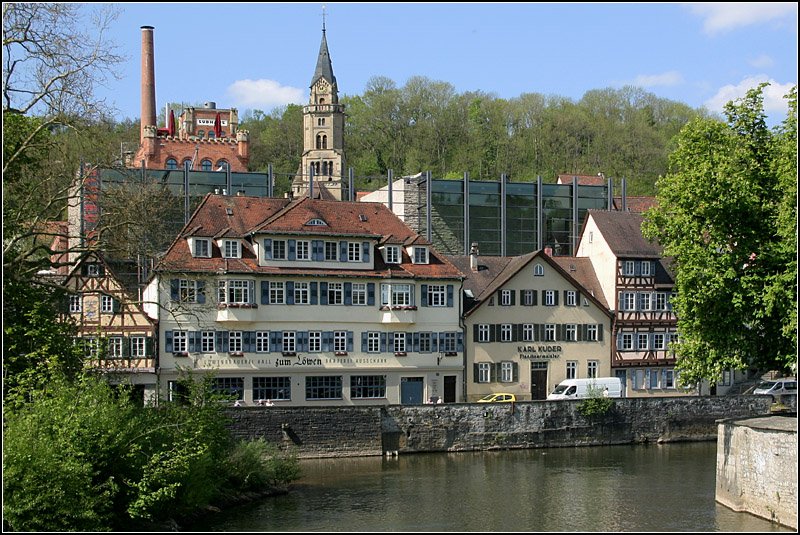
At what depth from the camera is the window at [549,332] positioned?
163 ft

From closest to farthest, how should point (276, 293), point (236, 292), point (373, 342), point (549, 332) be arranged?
point (236, 292), point (276, 293), point (373, 342), point (549, 332)

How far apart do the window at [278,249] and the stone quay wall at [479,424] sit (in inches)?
290

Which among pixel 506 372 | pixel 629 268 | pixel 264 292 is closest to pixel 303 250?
pixel 264 292

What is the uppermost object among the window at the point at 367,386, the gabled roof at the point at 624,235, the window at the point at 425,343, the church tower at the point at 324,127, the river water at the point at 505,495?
the church tower at the point at 324,127

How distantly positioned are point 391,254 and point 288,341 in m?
5.76

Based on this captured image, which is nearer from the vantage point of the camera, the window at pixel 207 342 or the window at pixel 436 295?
the window at pixel 207 342

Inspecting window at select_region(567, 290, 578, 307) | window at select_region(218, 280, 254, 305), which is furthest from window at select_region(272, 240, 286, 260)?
window at select_region(567, 290, 578, 307)

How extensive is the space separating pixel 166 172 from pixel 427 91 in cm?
3896

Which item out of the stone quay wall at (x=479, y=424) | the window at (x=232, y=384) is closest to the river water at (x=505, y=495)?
the stone quay wall at (x=479, y=424)

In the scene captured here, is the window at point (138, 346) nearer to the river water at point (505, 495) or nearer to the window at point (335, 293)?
the window at point (335, 293)

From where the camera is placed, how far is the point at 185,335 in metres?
43.2

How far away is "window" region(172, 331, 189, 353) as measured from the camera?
43.1 m

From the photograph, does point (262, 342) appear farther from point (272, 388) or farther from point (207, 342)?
point (207, 342)

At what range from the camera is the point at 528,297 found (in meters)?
49.5
